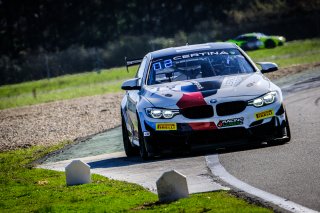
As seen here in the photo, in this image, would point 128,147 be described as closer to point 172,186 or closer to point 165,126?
point 165,126

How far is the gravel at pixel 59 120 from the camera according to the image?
20.9 metres

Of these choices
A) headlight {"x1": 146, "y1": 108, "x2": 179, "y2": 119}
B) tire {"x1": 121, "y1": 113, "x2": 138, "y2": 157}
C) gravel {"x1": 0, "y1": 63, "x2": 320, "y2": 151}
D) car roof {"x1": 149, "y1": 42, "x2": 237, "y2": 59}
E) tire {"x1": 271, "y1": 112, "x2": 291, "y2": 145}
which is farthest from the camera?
gravel {"x1": 0, "y1": 63, "x2": 320, "y2": 151}

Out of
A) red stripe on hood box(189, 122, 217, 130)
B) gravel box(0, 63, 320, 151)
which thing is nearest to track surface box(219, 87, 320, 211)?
red stripe on hood box(189, 122, 217, 130)

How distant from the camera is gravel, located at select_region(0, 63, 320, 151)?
20.9 meters

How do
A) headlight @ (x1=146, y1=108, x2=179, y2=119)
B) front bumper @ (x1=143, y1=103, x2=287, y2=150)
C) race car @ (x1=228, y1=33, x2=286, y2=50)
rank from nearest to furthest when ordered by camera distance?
1. front bumper @ (x1=143, y1=103, x2=287, y2=150)
2. headlight @ (x1=146, y1=108, x2=179, y2=119)
3. race car @ (x1=228, y1=33, x2=286, y2=50)

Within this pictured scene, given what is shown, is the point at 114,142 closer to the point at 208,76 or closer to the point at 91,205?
the point at 208,76

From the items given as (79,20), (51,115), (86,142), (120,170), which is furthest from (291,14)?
(120,170)

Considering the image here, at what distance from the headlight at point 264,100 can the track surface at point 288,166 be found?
625 millimetres

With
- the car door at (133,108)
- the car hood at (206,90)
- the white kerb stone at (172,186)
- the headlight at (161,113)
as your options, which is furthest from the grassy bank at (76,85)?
the white kerb stone at (172,186)

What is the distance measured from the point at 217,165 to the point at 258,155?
0.72m

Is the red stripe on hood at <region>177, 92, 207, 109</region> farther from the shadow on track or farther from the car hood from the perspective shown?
the shadow on track

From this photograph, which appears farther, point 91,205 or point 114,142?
point 114,142

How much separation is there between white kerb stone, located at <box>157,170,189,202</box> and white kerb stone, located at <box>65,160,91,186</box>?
267 centimetres

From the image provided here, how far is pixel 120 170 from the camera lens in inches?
495
